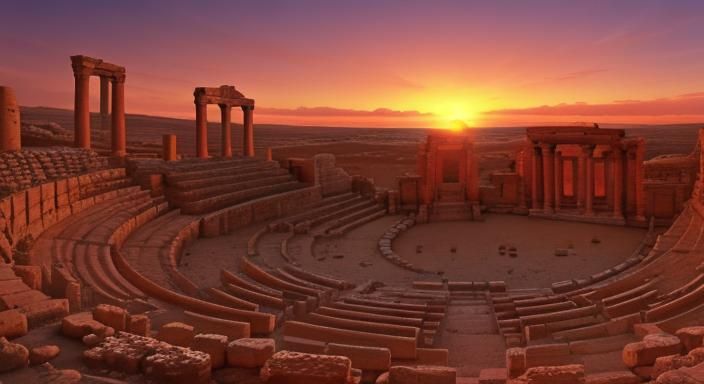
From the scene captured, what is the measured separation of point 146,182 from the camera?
20.7 metres

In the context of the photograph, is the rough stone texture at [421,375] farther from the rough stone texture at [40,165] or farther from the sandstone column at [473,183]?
the sandstone column at [473,183]

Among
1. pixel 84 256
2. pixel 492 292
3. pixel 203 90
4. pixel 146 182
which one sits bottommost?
pixel 492 292

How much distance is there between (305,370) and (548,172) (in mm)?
25549

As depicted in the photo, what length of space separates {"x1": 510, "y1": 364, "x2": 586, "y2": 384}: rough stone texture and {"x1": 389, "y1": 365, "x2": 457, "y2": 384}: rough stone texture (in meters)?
0.72

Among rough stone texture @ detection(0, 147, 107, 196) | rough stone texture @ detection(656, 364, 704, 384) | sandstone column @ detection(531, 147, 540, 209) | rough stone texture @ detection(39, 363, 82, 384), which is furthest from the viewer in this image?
sandstone column @ detection(531, 147, 540, 209)

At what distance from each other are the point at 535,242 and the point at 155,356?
18854 millimetres

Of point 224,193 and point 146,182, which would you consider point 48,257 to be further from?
point 224,193

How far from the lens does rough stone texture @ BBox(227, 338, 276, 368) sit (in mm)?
6062

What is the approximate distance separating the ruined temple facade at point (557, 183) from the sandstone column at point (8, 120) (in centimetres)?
1723

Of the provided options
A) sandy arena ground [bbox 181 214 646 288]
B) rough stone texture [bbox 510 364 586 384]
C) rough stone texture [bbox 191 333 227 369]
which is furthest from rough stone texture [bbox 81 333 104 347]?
sandy arena ground [bbox 181 214 646 288]

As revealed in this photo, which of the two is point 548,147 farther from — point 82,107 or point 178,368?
point 178,368

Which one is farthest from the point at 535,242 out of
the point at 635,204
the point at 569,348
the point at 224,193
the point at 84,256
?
the point at 84,256

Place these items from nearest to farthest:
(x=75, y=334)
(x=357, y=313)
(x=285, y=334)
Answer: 1. (x=75, y=334)
2. (x=285, y=334)
3. (x=357, y=313)

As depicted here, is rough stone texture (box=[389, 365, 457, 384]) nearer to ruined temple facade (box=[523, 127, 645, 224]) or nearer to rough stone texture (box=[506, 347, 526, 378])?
rough stone texture (box=[506, 347, 526, 378])
